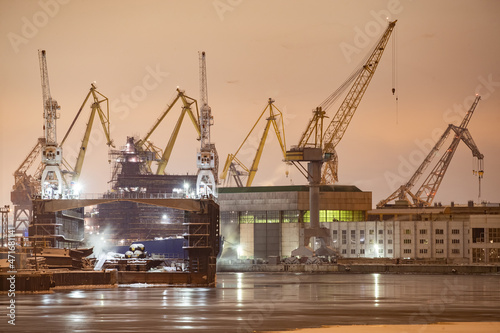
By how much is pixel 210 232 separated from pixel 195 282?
8258mm

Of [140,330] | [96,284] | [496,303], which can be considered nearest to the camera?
[140,330]

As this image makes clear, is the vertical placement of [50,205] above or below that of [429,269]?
above

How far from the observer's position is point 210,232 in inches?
4828

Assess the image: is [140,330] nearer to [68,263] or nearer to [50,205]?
[68,263]

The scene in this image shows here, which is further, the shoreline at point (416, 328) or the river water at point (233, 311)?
the river water at point (233, 311)

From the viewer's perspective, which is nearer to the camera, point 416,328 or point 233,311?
point 416,328

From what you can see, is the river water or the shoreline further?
the river water

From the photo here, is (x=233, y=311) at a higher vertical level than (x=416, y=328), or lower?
lower

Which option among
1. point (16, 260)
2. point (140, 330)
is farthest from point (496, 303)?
point (16, 260)

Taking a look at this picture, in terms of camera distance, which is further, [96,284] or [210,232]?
[210,232]

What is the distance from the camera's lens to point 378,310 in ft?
221

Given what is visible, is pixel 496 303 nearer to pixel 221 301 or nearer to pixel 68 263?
pixel 221 301

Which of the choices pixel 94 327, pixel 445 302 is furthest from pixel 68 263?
pixel 94 327

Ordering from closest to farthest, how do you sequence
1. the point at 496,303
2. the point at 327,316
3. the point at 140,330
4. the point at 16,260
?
the point at 140,330
the point at 327,316
the point at 496,303
the point at 16,260
